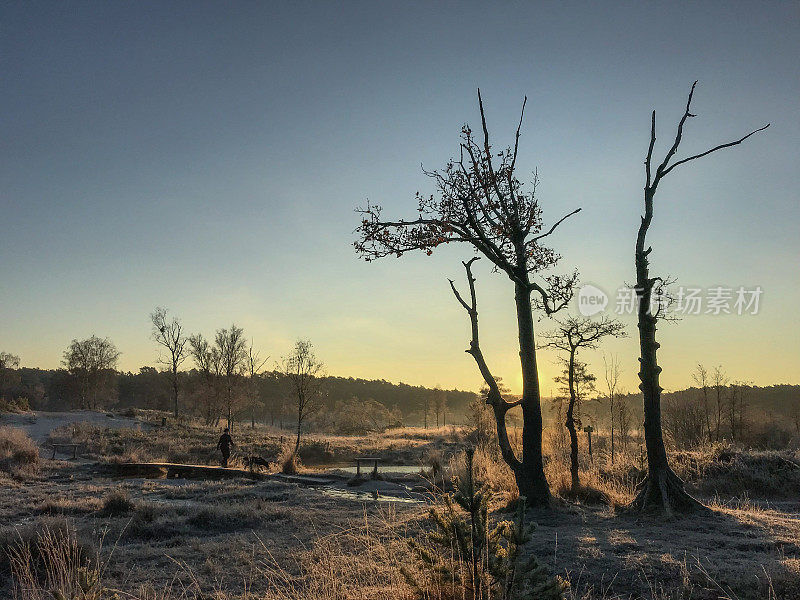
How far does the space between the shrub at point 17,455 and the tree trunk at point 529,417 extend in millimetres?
18148

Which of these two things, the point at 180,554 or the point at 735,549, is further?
the point at 180,554

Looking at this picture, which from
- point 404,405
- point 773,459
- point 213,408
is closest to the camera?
point 773,459

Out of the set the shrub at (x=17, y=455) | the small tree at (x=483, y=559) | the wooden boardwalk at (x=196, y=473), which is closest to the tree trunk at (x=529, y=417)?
the small tree at (x=483, y=559)

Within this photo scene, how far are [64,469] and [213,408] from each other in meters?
31.1

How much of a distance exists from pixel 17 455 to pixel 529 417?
22494 mm

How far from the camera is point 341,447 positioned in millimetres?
38125

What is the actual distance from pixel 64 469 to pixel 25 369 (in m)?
124

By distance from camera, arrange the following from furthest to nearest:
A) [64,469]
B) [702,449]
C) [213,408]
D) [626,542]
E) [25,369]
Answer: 1. [25,369]
2. [213,408]
3. [64,469]
4. [702,449]
5. [626,542]

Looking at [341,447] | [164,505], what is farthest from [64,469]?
[341,447]

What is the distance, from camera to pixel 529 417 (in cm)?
1067

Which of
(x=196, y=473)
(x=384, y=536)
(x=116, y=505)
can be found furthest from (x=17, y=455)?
(x=384, y=536)

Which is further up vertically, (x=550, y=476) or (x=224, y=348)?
(x=224, y=348)

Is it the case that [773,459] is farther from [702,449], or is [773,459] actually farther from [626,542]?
[626,542]

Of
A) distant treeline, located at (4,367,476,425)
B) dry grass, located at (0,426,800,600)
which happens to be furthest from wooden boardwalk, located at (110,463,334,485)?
distant treeline, located at (4,367,476,425)
